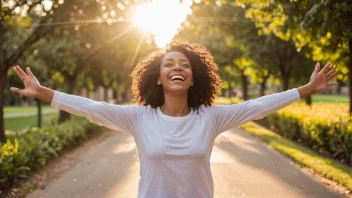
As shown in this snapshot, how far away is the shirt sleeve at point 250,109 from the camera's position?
10.1 feet

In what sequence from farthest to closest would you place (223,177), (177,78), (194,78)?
1. (223,177)
2. (194,78)
3. (177,78)

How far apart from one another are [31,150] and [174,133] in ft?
24.5

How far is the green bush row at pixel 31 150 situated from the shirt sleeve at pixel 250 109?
5.40 meters

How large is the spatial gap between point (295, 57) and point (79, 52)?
13.1m

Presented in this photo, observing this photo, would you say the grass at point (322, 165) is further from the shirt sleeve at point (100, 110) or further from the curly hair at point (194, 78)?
the shirt sleeve at point (100, 110)

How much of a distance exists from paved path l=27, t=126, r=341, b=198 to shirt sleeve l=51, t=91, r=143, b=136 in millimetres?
4495

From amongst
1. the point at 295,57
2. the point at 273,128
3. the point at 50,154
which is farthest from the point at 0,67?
the point at 295,57

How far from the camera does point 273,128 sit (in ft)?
68.4

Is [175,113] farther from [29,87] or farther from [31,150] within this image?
[31,150]

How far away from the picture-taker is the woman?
2.81 metres

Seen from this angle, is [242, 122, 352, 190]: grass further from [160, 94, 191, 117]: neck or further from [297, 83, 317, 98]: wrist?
[160, 94, 191, 117]: neck

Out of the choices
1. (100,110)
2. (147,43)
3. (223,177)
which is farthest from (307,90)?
(147,43)

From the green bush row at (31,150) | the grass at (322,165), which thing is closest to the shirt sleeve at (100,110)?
the green bush row at (31,150)

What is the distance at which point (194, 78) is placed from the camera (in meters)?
3.39
